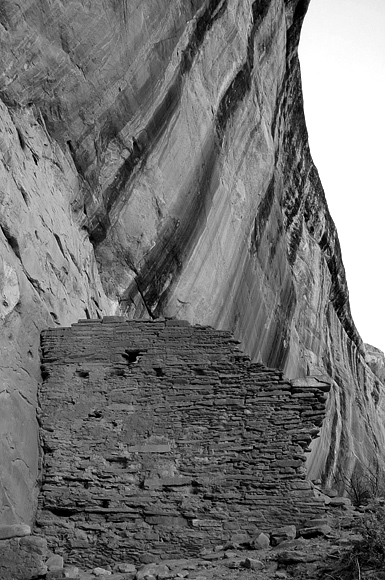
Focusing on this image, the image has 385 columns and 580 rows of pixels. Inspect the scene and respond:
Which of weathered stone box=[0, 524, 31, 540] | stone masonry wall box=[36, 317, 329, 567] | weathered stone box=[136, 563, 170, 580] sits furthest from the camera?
stone masonry wall box=[36, 317, 329, 567]

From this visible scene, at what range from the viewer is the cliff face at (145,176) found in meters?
10.8

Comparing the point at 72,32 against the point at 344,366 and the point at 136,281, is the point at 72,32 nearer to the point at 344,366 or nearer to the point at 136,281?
the point at 136,281

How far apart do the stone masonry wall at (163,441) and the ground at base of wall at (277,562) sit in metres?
0.26

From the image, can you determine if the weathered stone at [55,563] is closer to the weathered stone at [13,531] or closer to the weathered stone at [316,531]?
the weathered stone at [13,531]

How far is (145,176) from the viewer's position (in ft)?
46.9

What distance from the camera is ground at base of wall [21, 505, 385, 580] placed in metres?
7.81

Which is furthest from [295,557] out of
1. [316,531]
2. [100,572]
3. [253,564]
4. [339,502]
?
[100,572]

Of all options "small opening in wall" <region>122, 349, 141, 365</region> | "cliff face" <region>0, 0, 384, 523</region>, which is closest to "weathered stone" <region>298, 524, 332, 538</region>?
"small opening in wall" <region>122, 349, 141, 365</region>

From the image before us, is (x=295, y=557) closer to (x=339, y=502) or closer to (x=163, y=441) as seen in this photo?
(x=339, y=502)

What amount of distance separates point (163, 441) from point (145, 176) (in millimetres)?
5813

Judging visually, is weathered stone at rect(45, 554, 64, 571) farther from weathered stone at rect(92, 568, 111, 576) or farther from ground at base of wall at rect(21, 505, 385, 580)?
weathered stone at rect(92, 568, 111, 576)

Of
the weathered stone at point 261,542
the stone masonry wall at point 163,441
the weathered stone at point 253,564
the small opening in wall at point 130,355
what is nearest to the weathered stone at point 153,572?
the stone masonry wall at point 163,441

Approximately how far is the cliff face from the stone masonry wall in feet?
1.44

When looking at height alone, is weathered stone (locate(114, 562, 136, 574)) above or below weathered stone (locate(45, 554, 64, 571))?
above
